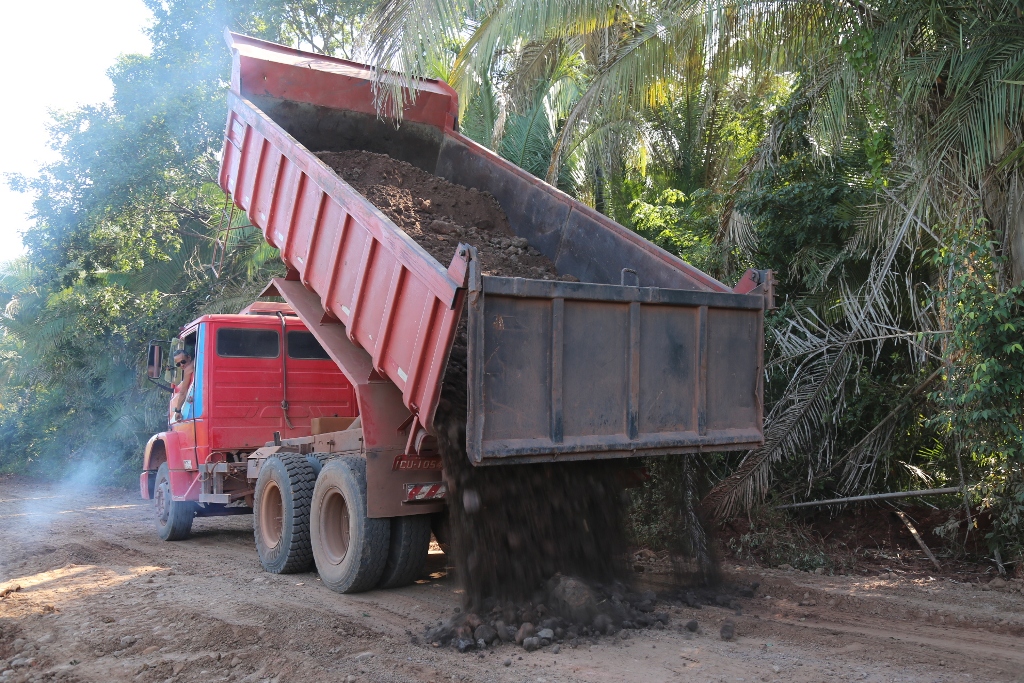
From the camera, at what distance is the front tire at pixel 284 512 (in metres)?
6.93

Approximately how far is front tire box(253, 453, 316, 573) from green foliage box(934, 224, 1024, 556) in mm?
5190

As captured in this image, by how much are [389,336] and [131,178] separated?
1169 cm

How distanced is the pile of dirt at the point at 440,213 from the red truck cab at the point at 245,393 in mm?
1764

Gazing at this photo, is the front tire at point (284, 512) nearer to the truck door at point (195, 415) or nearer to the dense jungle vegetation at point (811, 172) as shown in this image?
the truck door at point (195, 415)

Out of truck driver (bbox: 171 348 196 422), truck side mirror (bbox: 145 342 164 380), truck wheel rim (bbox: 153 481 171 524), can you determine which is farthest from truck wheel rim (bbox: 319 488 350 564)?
truck side mirror (bbox: 145 342 164 380)

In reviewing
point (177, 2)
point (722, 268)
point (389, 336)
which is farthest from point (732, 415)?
point (177, 2)

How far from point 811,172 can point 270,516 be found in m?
6.82

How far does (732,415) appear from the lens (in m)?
5.73

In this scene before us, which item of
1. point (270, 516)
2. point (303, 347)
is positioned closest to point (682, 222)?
point (303, 347)

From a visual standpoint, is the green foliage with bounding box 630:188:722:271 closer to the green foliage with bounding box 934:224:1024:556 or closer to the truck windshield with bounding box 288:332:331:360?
the green foliage with bounding box 934:224:1024:556

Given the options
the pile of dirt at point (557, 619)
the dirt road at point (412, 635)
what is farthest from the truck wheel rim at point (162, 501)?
the pile of dirt at point (557, 619)

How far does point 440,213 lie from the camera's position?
7.63 metres

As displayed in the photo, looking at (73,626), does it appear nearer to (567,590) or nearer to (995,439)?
(567,590)

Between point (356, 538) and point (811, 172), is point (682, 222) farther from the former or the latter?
point (356, 538)
